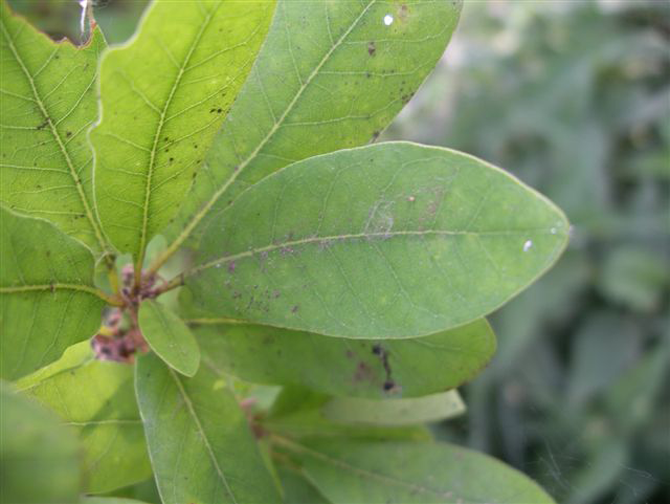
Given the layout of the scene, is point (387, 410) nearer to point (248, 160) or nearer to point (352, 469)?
point (352, 469)

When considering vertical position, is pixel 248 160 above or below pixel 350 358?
above

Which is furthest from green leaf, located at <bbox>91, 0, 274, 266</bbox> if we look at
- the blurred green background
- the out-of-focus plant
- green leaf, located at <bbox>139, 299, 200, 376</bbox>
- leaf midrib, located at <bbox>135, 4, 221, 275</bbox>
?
the out-of-focus plant

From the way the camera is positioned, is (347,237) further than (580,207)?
No

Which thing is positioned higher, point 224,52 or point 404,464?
point 224,52

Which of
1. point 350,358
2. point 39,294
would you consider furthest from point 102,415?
point 350,358

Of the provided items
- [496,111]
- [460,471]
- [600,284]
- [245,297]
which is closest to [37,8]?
[245,297]

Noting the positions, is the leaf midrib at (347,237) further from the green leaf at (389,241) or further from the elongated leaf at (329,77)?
the elongated leaf at (329,77)

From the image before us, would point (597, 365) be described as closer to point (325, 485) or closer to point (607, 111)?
point (607, 111)
